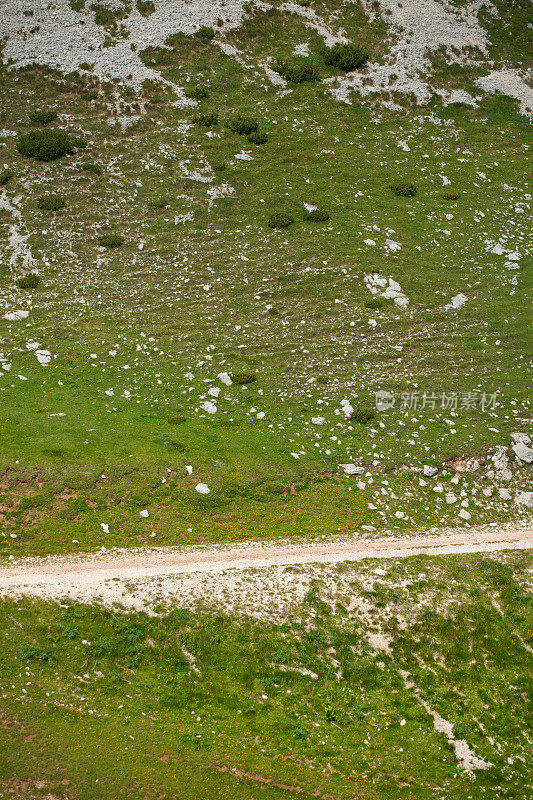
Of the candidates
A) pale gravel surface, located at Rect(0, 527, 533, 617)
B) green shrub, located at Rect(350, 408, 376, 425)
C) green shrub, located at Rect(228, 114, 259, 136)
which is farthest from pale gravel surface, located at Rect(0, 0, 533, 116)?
pale gravel surface, located at Rect(0, 527, 533, 617)

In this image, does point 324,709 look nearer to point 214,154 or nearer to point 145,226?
point 145,226

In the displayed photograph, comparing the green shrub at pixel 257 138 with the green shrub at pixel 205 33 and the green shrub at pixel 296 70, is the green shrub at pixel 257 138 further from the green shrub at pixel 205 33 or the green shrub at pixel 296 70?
the green shrub at pixel 205 33

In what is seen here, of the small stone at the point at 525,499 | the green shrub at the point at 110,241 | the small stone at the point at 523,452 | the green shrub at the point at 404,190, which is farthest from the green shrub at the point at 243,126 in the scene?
the small stone at the point at 525,499

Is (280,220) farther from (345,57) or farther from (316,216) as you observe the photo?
(345,57)

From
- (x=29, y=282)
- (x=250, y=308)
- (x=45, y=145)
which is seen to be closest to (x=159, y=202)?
(x=45, y=145)

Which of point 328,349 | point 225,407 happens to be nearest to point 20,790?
point 225,407
